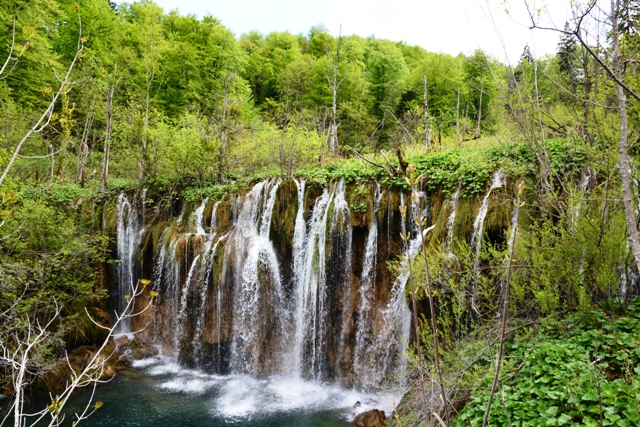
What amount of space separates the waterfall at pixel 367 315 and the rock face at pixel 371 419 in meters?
1.45

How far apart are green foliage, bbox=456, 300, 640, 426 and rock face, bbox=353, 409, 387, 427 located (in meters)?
3.20

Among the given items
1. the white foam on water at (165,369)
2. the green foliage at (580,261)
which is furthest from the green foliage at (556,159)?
the white foam on water at (165,369)

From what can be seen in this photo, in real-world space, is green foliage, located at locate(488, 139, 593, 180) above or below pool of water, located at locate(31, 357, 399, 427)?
above

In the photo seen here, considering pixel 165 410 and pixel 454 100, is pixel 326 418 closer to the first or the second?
pixel 165 410

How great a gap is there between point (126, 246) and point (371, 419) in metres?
10.2

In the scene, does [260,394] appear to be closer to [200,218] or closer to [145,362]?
[145,362]

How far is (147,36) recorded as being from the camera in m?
19.1

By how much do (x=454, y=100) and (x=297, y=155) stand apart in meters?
16.0

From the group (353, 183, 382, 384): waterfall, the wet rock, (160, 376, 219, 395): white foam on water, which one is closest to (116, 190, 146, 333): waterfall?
the wet rock

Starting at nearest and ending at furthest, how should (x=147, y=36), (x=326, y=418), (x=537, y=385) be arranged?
(x=537, y=385) < (x=326, y=418) < (x=147, y=36)

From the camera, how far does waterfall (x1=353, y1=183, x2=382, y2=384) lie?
9.08 m

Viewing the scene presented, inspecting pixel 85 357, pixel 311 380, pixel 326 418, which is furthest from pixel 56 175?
pixel 326 418

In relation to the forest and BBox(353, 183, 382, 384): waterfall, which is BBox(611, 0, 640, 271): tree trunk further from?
BBox(353, 183, 382, 384): waterfall

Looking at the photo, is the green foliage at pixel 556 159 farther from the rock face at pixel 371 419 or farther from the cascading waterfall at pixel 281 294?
the rock face at pixel 371 419
